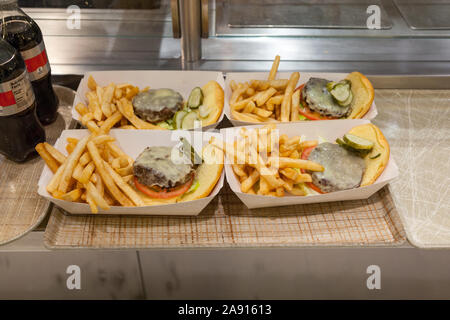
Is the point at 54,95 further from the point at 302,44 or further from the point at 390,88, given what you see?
the point at 390,88

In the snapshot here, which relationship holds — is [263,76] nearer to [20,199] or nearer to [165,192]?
[165,192]

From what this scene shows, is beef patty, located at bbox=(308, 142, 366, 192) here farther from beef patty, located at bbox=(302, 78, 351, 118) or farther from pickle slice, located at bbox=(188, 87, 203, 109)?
pickle slice, located at bbox=(188, 87, 203, 109)

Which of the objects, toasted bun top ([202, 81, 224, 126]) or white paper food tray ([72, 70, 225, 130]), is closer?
toasted bun top ([202, 81, 224, 126])

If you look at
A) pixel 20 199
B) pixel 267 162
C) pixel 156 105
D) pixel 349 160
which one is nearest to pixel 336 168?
pixel 349 160

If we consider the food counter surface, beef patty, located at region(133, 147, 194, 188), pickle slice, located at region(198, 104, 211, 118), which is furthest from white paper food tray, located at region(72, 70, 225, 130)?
the food counter surface

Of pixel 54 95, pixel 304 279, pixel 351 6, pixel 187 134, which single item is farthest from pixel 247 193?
pixel 351 6

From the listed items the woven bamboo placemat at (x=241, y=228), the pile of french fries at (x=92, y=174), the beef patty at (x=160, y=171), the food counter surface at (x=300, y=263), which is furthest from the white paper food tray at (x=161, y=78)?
the food counter surface at (x=300, y=263)

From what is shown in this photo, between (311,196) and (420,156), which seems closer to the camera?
(311,196)
